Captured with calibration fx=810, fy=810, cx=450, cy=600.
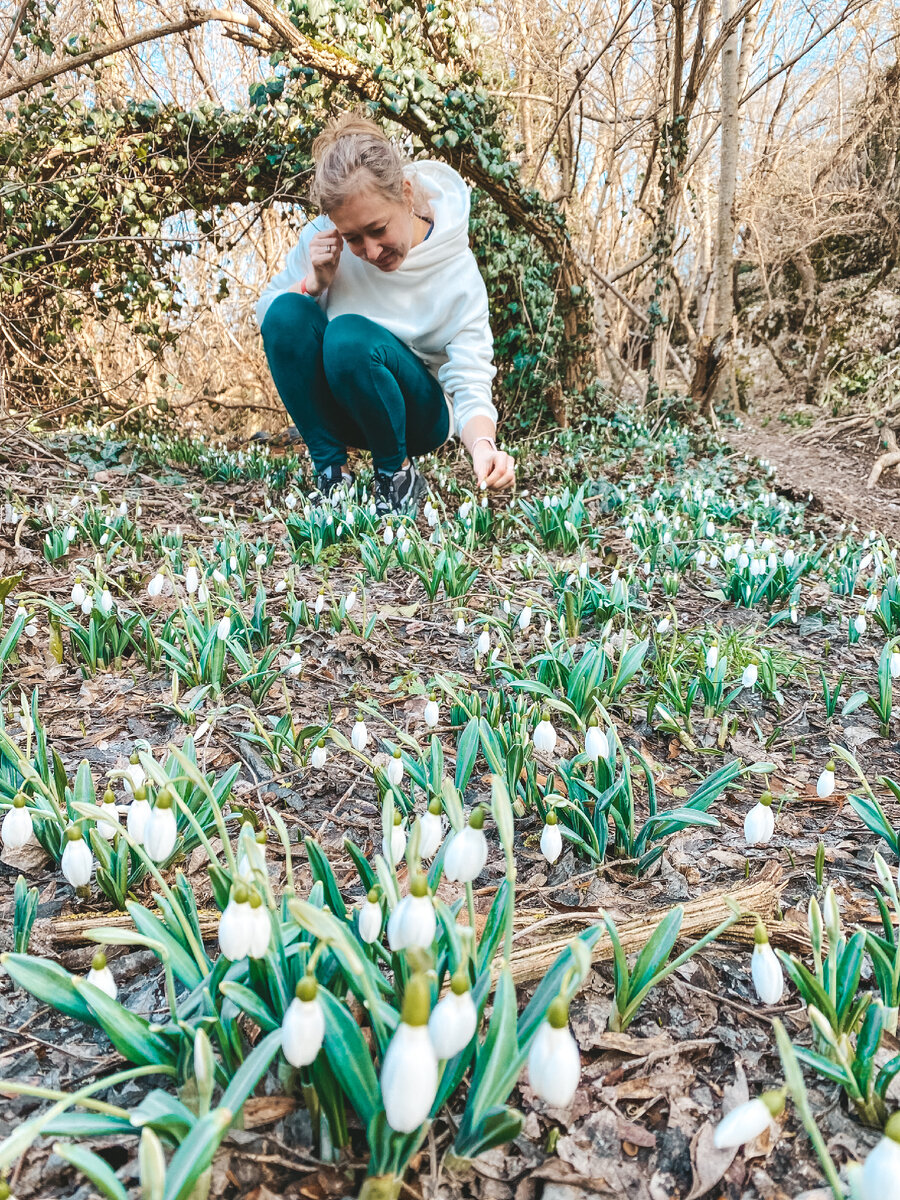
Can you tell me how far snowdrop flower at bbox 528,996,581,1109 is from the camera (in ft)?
2.08

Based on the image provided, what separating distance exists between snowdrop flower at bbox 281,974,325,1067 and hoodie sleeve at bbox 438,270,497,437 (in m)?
2.63

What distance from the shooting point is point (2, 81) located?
15.6 feet

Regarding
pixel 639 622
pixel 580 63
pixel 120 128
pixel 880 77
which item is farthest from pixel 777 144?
pixel 639 622

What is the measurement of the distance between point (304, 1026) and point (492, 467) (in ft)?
7.20

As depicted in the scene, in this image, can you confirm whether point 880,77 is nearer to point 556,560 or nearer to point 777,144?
point 777,144

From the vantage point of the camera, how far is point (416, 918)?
708 millimetres

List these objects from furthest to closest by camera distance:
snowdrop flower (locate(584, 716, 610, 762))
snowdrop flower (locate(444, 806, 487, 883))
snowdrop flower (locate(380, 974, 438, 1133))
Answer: snowdrop flower (locate(584, 716, 610, 762))
snowdrop flower (locate(444, 806, 487, 883))
snowdrop flower (locate(380, 974, 438, 1133))

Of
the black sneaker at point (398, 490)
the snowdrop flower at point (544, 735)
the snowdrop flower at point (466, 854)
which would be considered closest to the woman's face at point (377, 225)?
the black sneaker at point (398, 490)

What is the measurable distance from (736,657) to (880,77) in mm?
9100

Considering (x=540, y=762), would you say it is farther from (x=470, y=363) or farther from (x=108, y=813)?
(x=470, y=363)

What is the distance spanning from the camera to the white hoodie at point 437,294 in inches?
132

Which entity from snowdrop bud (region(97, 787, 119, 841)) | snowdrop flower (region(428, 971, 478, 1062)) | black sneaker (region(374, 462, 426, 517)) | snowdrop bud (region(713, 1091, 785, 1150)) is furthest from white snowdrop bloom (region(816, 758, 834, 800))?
black sneaker (region(374, 462, 426, 517))

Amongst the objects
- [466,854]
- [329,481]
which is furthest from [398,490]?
[466,854]

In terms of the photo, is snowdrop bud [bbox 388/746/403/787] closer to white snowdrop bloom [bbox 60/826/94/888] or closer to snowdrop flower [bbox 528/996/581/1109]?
white snowdrop bloom [bbox 60/826/94/888]
